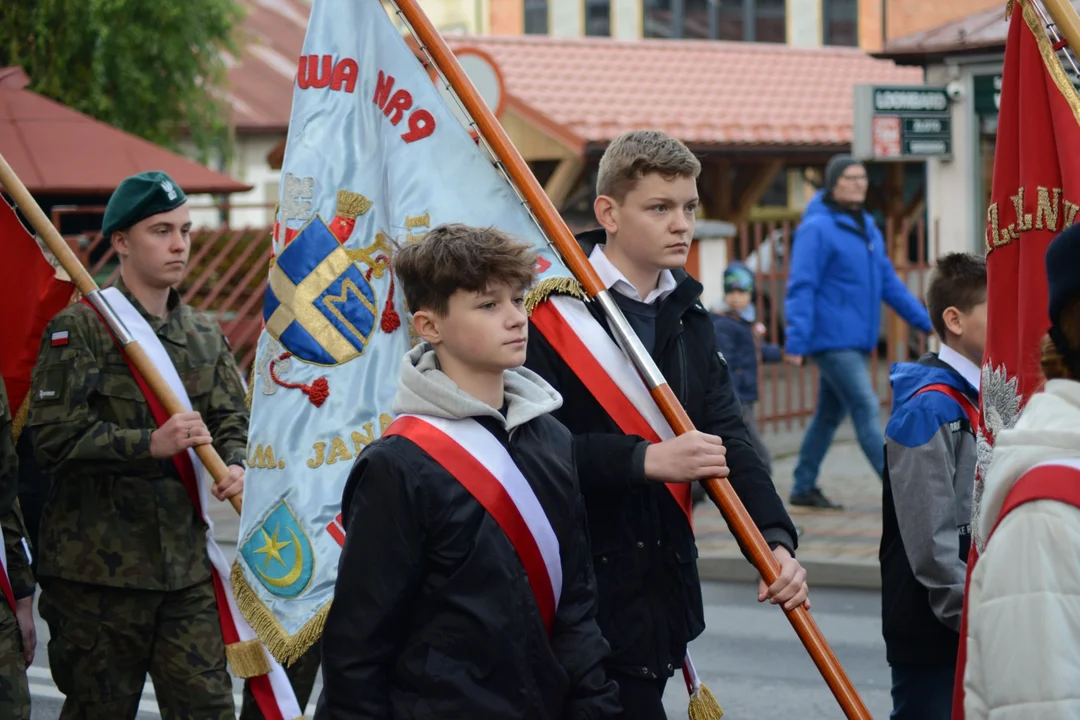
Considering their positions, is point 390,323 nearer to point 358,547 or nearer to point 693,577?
point 693,577

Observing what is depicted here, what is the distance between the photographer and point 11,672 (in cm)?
433

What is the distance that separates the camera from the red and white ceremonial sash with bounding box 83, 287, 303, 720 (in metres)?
4.82

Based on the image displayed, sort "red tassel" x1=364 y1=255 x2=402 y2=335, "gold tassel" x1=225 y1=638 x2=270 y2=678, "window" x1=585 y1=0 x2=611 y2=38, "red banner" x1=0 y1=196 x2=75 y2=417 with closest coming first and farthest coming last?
"red tassel" x1=364 y1=255 x2=402 y2=335, "gold tassel" x1=225 y1=638 x2=270 y2=678, "red banner" x1=0 y1=196 x2=75 y2=417, "window" x1=585 y1=0 x2=611 y2=38

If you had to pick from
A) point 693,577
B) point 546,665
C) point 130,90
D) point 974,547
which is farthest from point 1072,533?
point 130,90

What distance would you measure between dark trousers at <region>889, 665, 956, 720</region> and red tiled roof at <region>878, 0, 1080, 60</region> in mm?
10294

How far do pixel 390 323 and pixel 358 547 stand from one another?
1.45m

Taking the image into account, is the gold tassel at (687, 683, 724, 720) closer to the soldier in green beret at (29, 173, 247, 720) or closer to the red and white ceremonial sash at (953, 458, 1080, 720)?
the soldier in green beret at (29, 173, 247, 720)

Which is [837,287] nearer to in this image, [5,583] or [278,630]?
[278,630]

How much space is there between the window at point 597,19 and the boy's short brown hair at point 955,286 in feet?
97.7

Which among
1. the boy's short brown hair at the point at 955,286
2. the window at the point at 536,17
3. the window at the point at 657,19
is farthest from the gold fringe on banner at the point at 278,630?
the window at the point at 536,17

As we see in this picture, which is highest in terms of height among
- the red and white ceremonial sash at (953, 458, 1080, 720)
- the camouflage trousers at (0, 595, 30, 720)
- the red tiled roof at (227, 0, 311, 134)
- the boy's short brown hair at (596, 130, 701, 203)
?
the red tiled roof at (227, 0, 311, 134)

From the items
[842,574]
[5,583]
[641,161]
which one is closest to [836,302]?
[842,574]

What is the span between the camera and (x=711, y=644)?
7578 millimetres

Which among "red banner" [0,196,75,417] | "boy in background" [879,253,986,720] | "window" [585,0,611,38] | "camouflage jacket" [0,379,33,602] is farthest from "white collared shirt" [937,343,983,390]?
"window" [585,0,611,38]
